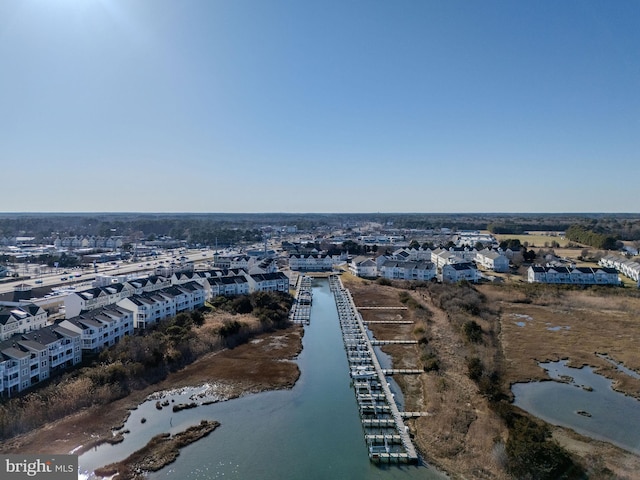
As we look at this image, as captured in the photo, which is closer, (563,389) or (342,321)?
(563,389)

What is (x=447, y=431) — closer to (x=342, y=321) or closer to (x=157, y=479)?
(x=157, y=479)

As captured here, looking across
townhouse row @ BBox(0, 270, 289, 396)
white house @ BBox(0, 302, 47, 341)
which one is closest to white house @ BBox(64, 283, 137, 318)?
townhouse row @ BBox(0, 270, 289, 396)

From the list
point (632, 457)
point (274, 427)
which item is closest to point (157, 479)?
point (274, 427)

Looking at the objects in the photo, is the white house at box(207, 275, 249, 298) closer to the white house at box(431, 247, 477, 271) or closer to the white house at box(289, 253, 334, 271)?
the white house at box(289, 253, 334, 271)

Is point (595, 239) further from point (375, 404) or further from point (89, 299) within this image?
point (89, 299)

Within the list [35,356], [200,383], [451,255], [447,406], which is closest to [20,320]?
[35,356]

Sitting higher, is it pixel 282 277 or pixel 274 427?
pixel 282 277

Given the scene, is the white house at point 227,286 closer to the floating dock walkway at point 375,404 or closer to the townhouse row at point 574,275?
the floating dock walkway at point 375,404

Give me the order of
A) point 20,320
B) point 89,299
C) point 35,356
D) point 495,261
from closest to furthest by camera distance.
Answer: point 35,356 < point 20,320 < point 89,299 < point 495,261
